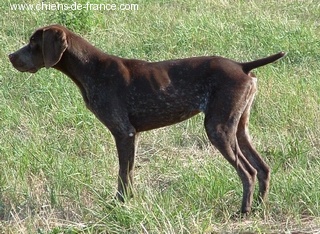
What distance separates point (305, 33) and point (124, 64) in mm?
5102

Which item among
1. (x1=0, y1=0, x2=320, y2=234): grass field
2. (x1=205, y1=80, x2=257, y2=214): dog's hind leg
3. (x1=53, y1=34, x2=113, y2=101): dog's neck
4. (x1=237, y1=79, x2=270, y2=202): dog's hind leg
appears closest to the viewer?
(x1=0, y1=0, x2=320, y2=234): grass field

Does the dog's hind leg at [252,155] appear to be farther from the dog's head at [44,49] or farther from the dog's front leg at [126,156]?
the dog's head at [44,49]

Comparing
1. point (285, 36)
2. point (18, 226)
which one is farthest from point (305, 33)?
point (18, 226)

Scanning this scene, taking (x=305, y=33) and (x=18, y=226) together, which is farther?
(x=305, y=33)

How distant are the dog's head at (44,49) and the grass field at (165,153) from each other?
0.82 meters

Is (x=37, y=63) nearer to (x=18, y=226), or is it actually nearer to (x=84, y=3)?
(x=18, y=226)

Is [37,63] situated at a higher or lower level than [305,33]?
higher

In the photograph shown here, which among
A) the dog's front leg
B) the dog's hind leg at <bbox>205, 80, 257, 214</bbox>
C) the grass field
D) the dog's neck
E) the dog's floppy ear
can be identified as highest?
the dog's floppy ear

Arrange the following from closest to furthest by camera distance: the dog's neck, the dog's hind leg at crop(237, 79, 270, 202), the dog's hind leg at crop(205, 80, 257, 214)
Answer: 1. the dog's hind leg at crop(205, 80, 257, 214)
2. the dog's hind leg at crop(237, 79, 270, 202)
3. the dog's neck

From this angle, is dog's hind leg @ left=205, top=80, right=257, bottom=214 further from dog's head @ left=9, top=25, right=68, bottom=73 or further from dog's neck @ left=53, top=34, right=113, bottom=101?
dog's head @ left=9, top=25, right=68, bottom=73

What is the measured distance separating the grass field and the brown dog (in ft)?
0.80

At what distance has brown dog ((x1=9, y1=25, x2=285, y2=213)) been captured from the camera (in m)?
5.71

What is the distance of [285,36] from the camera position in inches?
412

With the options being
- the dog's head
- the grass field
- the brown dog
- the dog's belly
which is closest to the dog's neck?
the brown dog
